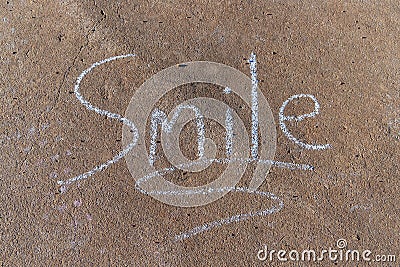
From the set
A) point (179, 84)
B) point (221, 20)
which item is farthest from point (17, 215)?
point (221, 20)

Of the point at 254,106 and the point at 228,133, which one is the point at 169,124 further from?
the point at 254,106

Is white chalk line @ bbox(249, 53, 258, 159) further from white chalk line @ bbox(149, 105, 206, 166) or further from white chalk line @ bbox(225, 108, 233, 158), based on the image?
white chalk line @ bbox(149, 105, 206, 166)

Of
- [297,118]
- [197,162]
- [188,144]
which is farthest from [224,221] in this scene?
[297,118]

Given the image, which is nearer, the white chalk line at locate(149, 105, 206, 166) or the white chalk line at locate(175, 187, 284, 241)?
the white chalk line at locate(175, 187, 284, 241)

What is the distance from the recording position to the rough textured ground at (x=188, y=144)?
3.35m

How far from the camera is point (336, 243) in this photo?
3.34 metres

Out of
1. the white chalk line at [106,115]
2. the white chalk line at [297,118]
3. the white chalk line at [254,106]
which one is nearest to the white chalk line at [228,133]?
the white chalk line at [254,106]

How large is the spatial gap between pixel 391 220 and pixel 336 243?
495 millimetres

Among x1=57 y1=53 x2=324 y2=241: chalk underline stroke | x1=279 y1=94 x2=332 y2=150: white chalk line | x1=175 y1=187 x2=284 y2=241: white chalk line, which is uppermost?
x1=279 y1=94 x2=332 y2=150: white chalk line

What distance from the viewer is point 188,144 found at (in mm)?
3492

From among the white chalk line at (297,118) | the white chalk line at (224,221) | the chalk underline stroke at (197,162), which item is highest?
the white chalk line at (297,118)

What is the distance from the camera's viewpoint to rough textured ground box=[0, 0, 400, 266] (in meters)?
3.35

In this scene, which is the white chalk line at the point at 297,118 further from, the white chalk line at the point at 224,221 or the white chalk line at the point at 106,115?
the white chalk line at the point at 106,115

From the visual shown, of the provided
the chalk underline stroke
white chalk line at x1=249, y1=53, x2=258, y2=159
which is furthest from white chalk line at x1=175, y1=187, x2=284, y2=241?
white chalk line at x1=249, y1=53, x2=258, y2=159
